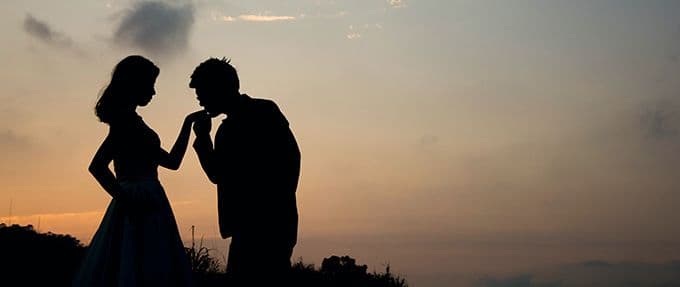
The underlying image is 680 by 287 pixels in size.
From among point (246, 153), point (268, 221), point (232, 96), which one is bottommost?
point (268, 221)

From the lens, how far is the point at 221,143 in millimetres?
6738

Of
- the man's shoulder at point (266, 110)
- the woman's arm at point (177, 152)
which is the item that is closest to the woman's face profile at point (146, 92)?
the woman's arm at point (177, 152)

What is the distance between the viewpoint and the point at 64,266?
1269cm

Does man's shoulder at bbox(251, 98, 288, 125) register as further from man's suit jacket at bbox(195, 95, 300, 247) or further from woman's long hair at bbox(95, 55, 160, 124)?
woman's long hair at bbox(95, 55, 160, 124)

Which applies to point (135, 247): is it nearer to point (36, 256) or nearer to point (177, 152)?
point (177, 152)

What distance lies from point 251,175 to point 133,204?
64.1 inches

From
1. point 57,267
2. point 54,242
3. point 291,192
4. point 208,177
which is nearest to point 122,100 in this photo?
point 208,177

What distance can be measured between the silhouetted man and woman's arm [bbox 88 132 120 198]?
1266 mm

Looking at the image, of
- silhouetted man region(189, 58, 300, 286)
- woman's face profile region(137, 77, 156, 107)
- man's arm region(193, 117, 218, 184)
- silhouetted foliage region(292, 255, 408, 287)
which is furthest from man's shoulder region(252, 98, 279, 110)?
silhouetted foliage region(292, 255, 408, 287)

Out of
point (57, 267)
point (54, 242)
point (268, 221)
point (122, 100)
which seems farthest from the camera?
point (54, 242)

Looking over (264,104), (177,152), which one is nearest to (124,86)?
(177,152)

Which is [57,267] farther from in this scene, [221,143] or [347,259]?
[221,143]

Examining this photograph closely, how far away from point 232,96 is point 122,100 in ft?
5.29

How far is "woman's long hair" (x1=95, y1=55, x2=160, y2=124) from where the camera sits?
7.93 m
